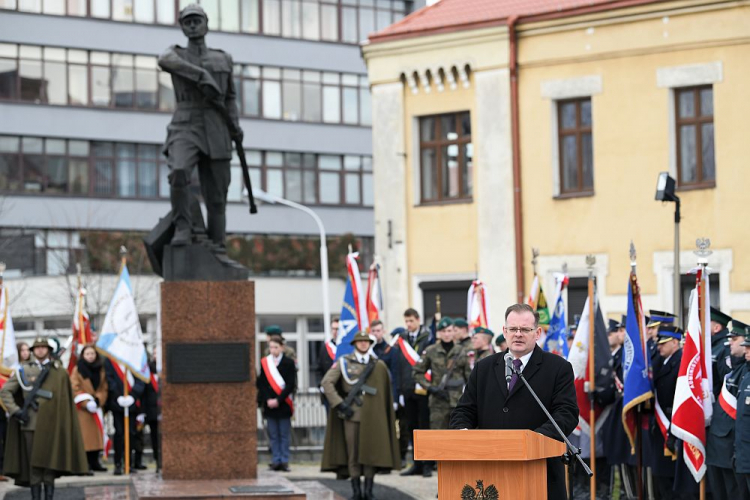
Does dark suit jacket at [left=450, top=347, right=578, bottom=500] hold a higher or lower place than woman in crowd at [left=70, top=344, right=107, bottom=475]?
higher

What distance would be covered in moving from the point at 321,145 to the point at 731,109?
2947 centimetres

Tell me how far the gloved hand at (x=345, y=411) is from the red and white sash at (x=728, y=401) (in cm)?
491

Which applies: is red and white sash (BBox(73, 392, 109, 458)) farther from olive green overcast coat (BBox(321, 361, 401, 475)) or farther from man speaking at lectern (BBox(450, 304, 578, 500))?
man speaking at lectern (BBox(450, 304, 578, 500))

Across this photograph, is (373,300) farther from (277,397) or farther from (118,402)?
(118,402)

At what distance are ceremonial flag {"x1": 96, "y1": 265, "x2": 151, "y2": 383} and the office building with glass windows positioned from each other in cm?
2317

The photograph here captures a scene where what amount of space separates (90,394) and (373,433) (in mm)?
5690

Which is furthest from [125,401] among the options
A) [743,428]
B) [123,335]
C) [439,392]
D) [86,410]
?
[743,428]

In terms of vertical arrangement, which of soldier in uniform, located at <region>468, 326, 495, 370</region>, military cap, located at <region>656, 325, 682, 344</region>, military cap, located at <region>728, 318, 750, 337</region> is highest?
military cap, located at <region>728, 318, 750, 337</region>

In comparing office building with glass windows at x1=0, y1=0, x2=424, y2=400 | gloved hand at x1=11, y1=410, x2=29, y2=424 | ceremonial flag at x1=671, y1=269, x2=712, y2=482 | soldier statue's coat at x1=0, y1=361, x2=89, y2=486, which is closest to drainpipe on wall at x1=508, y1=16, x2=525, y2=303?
soldier statue's coat at x1=0, y1=361, x2=89, y2=486

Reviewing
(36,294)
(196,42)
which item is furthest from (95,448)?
(36,294)

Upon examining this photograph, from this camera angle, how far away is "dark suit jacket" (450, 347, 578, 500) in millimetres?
8672

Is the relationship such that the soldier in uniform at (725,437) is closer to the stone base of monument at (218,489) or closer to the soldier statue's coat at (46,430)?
the stone base of monument at (218,489)

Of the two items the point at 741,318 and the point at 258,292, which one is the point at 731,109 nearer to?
the point at 741,318

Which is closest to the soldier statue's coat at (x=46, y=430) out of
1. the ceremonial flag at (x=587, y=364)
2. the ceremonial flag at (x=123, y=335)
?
the ceremonial flag at (x=123, y=335)
